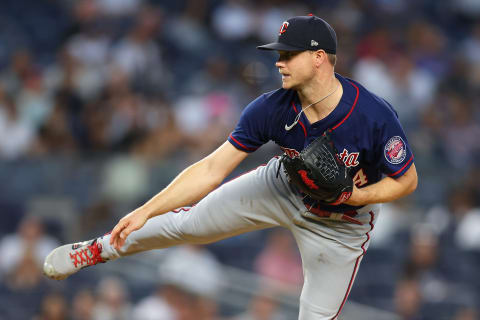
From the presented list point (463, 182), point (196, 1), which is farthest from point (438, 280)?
point (196, 1)

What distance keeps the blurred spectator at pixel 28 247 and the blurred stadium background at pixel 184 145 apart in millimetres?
13

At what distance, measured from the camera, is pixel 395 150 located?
393 cm

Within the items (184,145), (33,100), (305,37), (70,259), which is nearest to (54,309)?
(184,145)

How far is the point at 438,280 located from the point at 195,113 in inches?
117

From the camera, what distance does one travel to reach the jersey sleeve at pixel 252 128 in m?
4.05

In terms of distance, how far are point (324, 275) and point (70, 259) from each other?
1.27m

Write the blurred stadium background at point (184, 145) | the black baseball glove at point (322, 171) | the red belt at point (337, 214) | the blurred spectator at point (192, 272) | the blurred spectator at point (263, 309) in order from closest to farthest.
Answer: the black baseball glove at point (322, 171) < the red belt at point (337, 214) < the blurred spectator at point (263, 309) < the blurred spectator at point (192, 272) < the blurred stadium background at point (184, 145)

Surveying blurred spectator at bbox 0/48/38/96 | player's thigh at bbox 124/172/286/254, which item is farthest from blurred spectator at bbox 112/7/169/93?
player's thigh at bbox 124/172/286/254

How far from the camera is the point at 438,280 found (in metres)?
7.57

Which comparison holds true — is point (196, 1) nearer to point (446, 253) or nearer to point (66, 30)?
point (66, 30)

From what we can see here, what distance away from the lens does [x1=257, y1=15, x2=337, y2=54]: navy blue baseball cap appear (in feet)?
12.6

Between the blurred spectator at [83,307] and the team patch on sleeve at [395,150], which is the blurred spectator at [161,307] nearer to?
the blurred spectator at [83,307]

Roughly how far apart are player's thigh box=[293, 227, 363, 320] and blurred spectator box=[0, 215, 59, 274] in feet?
12.0

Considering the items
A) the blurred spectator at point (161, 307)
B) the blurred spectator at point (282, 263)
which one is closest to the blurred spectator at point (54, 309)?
the blurred spectator at point (161, 307)
